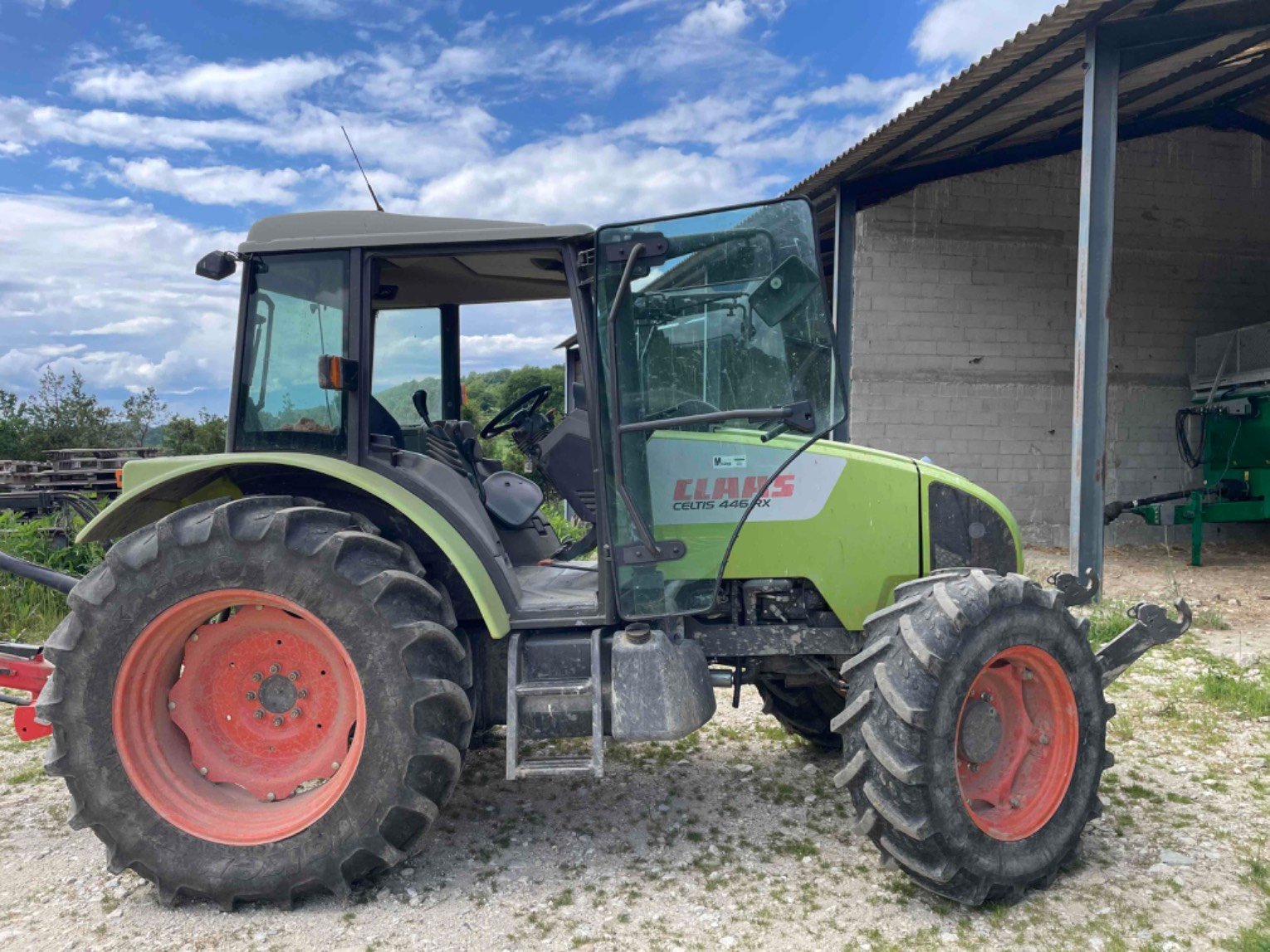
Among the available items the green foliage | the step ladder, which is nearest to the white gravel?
the step ladder

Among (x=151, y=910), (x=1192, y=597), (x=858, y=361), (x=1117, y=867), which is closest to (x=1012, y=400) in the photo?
(x=858, y=361)

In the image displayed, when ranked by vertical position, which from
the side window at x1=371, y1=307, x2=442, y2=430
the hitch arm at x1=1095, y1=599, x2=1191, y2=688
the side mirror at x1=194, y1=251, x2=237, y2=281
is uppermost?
the side mirror at x1=194, y1=251, x2=237, y2=281

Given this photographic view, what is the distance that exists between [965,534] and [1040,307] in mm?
9003

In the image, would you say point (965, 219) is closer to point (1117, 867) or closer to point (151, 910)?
point (1117, 867)

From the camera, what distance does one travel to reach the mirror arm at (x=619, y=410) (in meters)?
2.97

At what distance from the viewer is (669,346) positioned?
10.1ft

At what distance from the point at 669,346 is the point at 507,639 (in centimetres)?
118

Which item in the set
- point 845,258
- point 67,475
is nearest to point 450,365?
point 845,258

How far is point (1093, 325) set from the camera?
24.7 feet

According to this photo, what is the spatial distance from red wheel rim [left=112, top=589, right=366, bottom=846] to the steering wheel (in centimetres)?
139

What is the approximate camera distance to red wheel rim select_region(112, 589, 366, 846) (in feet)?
9.80

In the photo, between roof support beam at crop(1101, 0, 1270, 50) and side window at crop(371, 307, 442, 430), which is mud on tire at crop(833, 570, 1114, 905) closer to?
side window at crop(371, 307, 442, 430)

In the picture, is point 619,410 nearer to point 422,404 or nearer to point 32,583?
point 422,404

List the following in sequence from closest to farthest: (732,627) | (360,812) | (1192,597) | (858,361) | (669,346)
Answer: (360,812)
(669,346)
(732,627)
(1192,597)
(858,361)
